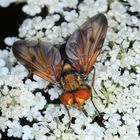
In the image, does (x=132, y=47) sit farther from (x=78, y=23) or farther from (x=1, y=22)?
(x=1, y=22)

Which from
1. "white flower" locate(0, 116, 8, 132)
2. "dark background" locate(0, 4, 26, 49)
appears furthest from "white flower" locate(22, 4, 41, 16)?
"white flower" locate(0, 116, 8, 132)

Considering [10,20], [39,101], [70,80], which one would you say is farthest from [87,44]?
[10,20]

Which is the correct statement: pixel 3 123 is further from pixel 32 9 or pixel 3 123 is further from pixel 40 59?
pixel 32 9

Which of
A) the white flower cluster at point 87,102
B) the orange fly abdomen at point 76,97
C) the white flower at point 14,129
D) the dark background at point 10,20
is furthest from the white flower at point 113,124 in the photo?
the dark background at point 10,20

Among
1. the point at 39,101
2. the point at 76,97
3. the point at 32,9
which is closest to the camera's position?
the point at 76,97

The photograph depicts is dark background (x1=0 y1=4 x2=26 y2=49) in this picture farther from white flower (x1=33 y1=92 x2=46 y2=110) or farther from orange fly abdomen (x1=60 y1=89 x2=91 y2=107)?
orange fly abdomen (x1=60 y1=89 x2=91 y2=107)

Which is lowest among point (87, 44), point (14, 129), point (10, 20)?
point (14, 129)

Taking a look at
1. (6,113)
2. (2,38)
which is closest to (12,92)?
(6,113)

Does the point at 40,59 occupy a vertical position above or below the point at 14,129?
above
